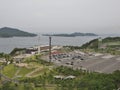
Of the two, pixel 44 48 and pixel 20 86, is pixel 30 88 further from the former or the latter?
pixel 44 48

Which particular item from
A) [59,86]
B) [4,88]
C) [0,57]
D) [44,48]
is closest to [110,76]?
[59,86]

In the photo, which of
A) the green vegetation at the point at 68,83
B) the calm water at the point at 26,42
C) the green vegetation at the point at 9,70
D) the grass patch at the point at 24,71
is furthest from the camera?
the calm water at the point at 26,42

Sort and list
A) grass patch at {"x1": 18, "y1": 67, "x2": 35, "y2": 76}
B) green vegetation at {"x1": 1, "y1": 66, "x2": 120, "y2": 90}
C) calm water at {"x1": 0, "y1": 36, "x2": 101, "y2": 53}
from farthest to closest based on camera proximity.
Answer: calm water at {"x1": 0, "y1": 36, "x2": 101, "y2": 53}, grass patch at {"x1": 18, "y1": 67, "x2": 35, "y2": 76}, green vegetation at {"x1": 1, "y1": 66, "x2": 120, "y2": 90}

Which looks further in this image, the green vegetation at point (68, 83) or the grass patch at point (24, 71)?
the grass patch at point (24, 71)

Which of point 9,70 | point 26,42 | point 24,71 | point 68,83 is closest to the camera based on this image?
point 68,83

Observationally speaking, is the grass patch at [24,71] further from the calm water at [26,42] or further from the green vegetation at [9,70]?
the calm water at [26,42]

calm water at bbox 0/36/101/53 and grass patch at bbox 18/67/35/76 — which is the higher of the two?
grass patch at bbox 18/67/35/76

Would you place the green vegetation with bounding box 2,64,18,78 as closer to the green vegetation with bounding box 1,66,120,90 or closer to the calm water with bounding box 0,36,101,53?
the green vegetation with bounding box 1,66,120,90

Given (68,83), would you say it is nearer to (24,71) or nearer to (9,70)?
(24,71)

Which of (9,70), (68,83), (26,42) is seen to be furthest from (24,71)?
(26,42)

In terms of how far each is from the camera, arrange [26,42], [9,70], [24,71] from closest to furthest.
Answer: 1. [24,71]
2. [9,70]
3. [26,42]

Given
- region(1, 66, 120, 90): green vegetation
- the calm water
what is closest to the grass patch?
region(1, 66, 120, 90): green vegetation

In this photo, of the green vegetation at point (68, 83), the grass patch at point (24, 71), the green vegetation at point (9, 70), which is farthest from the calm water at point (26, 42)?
the green vegetation at point (68, 83)
